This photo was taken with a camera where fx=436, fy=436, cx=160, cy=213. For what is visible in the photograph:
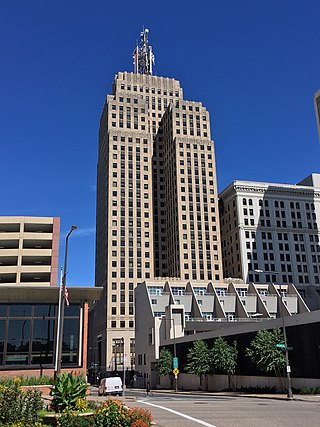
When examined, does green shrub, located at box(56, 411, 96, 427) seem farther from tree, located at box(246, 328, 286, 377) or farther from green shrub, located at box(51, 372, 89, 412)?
tree, located at box(246, 328, 286, 377)

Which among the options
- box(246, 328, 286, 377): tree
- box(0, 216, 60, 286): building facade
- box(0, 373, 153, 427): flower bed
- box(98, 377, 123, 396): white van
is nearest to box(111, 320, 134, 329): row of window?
box(0, 216, 60, 286): building facade

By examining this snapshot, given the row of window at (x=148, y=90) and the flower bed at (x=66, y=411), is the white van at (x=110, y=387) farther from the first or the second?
the row of window at (x=148, y=90)

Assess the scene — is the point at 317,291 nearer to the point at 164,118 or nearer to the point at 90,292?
the point at 164,118

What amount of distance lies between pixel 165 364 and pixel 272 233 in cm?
7356

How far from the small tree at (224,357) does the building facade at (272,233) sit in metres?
72.4

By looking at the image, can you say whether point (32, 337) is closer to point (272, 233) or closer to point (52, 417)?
point (52, 417)

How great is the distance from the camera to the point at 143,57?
165875 mm

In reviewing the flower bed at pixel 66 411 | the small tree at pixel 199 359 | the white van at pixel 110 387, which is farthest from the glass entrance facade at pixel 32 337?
the flower bed at pixel 66 411

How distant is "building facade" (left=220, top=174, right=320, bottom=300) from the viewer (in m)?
128

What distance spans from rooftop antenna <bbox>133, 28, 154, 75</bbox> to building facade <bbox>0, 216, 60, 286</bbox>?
345 ft

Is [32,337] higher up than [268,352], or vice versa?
[32,337]

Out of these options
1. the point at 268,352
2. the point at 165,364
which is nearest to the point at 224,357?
the point at 268,352

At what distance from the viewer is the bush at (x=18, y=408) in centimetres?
1372

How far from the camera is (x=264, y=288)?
4053 inches
